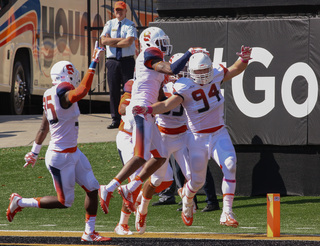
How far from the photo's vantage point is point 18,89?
20.2 m

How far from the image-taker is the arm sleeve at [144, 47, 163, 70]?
33.8ft

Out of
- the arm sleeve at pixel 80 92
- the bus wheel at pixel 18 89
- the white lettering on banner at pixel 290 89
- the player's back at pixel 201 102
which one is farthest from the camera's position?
the bus wheel at pixel 18 89

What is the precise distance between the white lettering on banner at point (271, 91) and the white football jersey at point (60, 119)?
14.6ft

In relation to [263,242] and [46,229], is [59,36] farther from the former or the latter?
[263,242]

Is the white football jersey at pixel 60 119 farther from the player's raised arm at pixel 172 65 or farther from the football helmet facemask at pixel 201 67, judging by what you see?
the football helmet facemask at pixel 201 67

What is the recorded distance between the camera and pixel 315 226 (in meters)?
11.1

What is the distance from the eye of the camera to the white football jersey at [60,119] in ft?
30.9

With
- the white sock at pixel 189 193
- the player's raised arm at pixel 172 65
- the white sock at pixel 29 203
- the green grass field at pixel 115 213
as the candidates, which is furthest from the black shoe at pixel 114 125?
the white sock at pixel 29 203

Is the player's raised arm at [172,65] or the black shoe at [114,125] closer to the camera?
the player's raised arm at [172,65]

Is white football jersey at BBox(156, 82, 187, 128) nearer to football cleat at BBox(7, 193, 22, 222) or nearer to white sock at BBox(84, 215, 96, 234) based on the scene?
white sock at BBox(84, 215, 96, 234)

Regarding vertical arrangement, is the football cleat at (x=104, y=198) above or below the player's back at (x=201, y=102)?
below

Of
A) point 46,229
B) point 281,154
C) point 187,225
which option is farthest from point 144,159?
point 281,154

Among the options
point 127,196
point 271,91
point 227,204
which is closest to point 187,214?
point 227,204

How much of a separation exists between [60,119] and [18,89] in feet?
36.1
